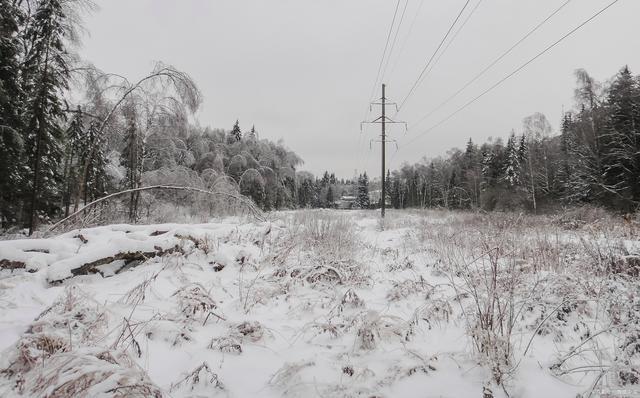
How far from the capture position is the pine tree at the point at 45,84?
28.5 ft

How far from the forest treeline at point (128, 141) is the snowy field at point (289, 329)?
170 inches

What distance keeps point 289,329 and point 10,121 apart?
15.0 metres

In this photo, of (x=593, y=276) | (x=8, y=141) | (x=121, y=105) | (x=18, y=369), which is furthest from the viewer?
(x=8, y=141)

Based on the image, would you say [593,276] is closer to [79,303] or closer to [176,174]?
[79,303]

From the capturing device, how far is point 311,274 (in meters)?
3.56

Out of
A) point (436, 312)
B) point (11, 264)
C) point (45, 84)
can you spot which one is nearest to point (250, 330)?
point (436, 312)

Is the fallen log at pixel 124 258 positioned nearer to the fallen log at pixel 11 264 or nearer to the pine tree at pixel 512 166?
the fallen log at pixel 11 264

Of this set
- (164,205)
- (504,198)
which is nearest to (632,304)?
(164,205)

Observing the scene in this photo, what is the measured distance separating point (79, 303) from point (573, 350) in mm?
3279

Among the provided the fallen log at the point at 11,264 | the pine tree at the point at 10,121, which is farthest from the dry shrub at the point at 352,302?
the pine tree at the point at 10,121

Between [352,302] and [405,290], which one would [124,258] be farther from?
[405,290]

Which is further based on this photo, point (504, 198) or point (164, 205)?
point (504, 198)

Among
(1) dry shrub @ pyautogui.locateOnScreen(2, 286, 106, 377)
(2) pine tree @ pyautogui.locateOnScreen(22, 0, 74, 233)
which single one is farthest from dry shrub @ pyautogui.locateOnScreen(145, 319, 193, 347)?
(2) pine tree @ pyautogui.locateOnScreen(22, 0, 74, 233)

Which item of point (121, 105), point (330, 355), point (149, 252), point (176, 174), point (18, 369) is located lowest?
point (330, 355)
